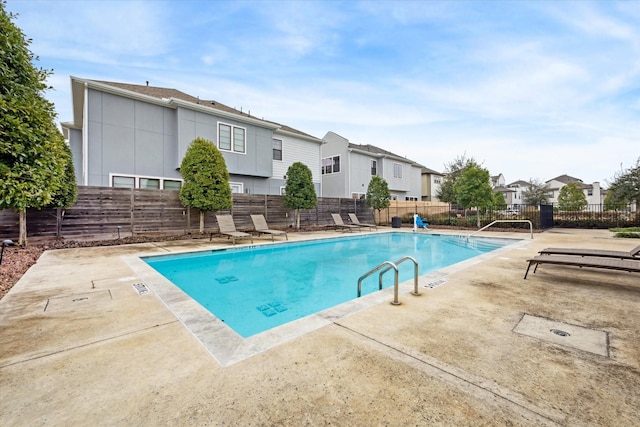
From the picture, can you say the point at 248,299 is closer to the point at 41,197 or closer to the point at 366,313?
the point at 366,313

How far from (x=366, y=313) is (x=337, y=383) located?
56.8 inches

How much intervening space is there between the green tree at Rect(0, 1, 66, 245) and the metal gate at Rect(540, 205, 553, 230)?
1960 cm

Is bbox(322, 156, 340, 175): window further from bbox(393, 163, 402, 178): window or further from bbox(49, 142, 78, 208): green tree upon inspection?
bbox(49, 142, 78, 208): green tree

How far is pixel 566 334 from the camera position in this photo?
9.11 feet

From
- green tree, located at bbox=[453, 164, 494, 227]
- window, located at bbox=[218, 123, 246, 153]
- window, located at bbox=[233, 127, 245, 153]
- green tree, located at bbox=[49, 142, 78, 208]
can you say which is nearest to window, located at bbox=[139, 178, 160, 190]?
window, located at bbox=[218, 123, 246, 153]

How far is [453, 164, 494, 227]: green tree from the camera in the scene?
15867 millimetres

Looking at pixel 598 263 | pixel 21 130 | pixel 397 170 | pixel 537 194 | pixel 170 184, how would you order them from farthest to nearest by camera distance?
pixel 537 194, pixel 397 170, pixel 170 184, pixel 598 263, pixel 21 130

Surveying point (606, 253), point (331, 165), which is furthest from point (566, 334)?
point (331, 165)

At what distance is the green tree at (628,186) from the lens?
1814 centimetres

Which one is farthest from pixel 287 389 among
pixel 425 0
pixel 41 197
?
pixel 425 0

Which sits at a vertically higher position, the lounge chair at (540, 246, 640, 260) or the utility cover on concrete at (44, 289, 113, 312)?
the lounge chair at (540, 246, 640, 260)

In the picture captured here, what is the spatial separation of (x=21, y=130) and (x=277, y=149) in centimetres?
1538

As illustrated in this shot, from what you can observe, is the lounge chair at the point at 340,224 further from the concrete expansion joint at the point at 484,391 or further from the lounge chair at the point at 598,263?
the concrete expansion joint at the point at 484,391

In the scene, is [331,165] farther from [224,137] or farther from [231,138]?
[224,137]
